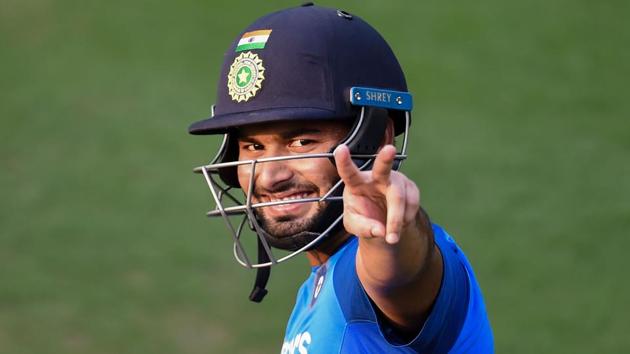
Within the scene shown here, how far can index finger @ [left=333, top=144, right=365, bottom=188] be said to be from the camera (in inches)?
94.5

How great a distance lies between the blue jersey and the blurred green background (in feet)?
13.4

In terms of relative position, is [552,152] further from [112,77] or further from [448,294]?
[448,294]

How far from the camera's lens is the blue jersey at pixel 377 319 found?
278 centimetres

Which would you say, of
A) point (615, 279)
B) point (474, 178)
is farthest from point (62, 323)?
point (615, 279)

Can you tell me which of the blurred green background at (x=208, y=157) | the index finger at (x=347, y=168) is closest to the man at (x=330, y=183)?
the index finger at (x=347, y=168)

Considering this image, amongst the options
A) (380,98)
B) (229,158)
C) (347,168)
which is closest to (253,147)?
(229,158)

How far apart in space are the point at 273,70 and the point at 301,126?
0.68ft

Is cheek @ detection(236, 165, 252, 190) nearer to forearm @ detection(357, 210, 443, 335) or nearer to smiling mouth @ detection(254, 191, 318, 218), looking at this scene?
smiling mouth @ detection(254, 191, 318, 218)

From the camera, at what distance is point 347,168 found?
2430mm

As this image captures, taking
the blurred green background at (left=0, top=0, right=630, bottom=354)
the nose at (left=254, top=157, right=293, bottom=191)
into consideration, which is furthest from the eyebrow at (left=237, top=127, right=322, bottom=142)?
the blurred green background at (left=0, top=0, right=630, bottom=354)

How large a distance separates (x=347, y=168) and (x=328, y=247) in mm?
1098

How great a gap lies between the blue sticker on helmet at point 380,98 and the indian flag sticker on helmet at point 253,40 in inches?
14.2

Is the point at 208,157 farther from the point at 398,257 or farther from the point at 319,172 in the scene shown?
the point at 398,257

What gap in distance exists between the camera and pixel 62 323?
750 cm
